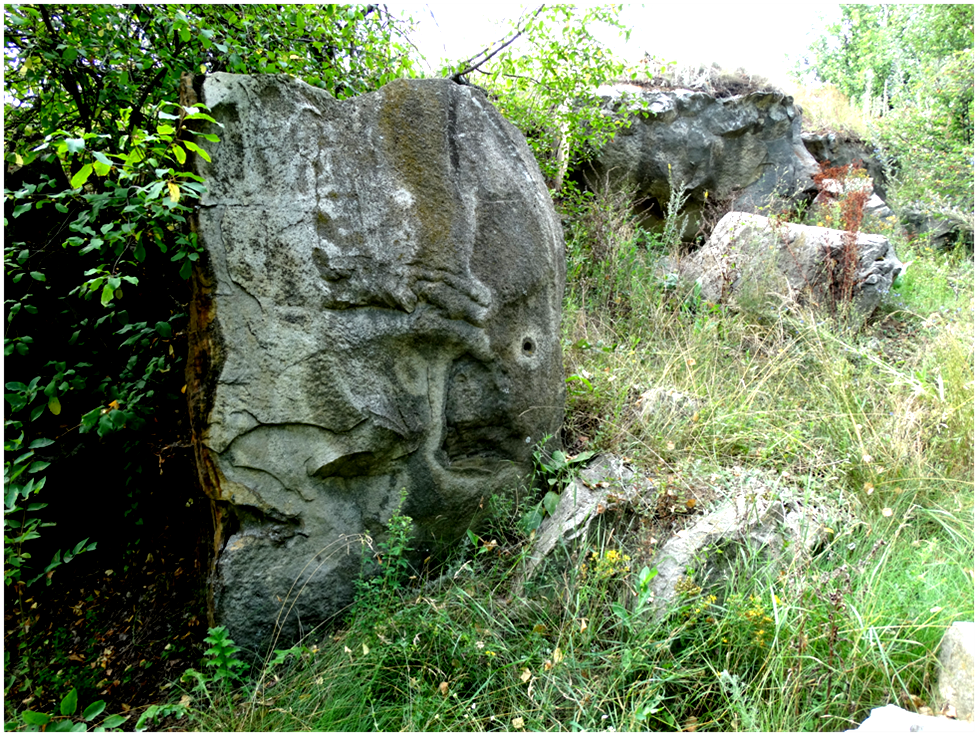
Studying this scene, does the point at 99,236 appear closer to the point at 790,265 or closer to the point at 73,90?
the point at 73,90

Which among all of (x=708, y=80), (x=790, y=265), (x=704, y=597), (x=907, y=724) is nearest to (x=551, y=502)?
(x=704, y=597)

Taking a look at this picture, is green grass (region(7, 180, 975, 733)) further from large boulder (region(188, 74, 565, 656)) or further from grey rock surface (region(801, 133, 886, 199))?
grey rock surface (region(801, 133, 886, 199))

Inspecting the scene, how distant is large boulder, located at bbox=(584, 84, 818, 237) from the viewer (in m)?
6.24

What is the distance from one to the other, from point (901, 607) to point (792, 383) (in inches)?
60.2

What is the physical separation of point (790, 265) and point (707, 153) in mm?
2490

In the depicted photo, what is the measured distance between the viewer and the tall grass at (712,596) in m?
1.91

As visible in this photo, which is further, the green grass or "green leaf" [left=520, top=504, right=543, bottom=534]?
"green leaf" [left=520, top=504, right=543, bottom=534]

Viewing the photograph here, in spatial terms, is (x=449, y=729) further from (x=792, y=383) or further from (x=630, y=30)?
(x=630, y=30)

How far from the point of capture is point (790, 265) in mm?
4562

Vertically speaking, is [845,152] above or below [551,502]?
above

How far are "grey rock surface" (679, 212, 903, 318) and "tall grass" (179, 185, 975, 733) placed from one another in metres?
0.75

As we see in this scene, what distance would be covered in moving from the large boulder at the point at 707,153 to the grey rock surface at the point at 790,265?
149 centimetres

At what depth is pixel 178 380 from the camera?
2.66 m

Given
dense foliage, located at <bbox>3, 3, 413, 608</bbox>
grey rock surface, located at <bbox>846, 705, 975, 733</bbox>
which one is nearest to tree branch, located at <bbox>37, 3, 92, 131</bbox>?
dense foliage, located at <bbox>3, 3, 413, 608</bbox>
